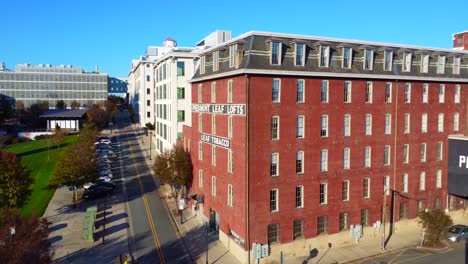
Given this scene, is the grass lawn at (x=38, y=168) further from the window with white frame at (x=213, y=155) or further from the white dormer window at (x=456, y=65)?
the white dormer window at (x=456, y=65)

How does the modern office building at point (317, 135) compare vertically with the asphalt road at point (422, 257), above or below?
above

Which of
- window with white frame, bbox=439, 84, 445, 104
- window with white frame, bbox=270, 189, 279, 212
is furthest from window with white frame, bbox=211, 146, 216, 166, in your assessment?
window with white frame, bbox=439, 84, 445, 104

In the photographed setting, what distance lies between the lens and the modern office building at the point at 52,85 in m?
168

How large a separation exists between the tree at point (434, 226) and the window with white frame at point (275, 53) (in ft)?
62.4

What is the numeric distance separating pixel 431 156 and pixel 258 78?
2195 centimetres

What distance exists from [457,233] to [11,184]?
40904 millimetres

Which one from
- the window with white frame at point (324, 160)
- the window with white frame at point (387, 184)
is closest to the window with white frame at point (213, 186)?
the window with white frame at point (324, 160)

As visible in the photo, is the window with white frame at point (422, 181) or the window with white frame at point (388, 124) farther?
the window with white frame at point (422, 181)

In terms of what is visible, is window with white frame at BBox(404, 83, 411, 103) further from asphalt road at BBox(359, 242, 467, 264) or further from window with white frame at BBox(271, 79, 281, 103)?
window with white frame at BBox(271, 79, 281, 103)

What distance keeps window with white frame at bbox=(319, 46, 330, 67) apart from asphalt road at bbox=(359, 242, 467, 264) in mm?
16562

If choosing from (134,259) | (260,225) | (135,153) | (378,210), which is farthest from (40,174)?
(378,210)

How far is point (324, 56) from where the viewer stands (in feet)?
107

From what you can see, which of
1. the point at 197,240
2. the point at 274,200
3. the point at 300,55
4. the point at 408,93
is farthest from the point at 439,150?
the point at 197,240

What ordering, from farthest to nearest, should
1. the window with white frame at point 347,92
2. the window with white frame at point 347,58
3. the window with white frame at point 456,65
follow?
Result: the window with white frame at point 456,65 < the window with white frame at point 347,92 < the window with white frame at point 347,58
